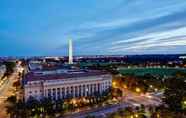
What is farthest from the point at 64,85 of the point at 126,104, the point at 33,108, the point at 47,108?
the point at 126,104

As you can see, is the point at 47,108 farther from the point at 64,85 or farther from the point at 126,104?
the point at 126,104

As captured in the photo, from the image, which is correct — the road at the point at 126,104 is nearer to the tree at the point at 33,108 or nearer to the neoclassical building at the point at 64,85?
the tree at the point at 33,108

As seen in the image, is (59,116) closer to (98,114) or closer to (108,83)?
(98,114)

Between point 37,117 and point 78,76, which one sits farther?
point 78,76

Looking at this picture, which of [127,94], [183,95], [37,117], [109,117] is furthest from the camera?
[127,94]

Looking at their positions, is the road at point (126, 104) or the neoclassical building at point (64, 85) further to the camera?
the neoclassical building at point (64, 85)

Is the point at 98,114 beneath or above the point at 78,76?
Result: beneath

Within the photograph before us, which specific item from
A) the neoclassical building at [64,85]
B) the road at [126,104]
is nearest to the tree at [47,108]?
the road at [126,104]

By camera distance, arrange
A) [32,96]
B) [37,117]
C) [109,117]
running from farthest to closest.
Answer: [32,96]
[37,117]
[109,117]

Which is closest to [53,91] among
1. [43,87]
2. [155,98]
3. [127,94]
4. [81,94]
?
[43,87]
